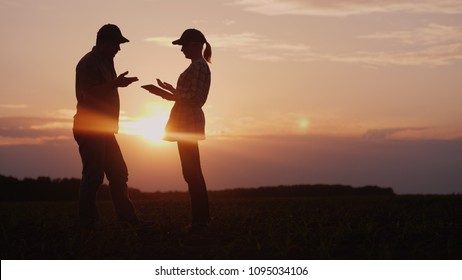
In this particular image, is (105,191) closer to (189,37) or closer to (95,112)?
(95,112)

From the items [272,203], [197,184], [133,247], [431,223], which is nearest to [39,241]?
[133,247]

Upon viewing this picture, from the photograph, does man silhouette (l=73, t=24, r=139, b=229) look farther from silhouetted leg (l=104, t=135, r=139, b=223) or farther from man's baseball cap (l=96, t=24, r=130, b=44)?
silhouetted leg (l=104, t=135, r=139, b=223)

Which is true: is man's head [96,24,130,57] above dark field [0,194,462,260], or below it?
above

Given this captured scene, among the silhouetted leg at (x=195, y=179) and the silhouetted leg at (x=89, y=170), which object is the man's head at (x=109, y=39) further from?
the silhouetted leg at (x=195, y=179)

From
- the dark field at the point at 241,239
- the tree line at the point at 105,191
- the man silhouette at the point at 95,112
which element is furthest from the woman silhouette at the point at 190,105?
the tree line at the point at 105,191

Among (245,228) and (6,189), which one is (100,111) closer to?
(245,228)

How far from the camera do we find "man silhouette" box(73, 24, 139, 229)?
913 centimetres

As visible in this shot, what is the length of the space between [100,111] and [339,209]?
6.15 meters

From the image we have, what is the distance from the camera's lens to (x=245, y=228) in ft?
30.3

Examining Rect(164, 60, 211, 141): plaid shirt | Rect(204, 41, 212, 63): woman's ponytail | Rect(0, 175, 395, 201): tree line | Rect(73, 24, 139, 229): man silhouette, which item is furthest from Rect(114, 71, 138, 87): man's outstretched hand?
Rect(0, 175, 395, 201): tree line

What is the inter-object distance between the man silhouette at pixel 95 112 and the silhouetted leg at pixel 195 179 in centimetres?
131

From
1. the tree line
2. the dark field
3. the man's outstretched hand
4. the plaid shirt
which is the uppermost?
the tree line

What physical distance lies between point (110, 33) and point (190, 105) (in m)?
1.72

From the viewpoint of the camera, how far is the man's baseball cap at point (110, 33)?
924 cm
